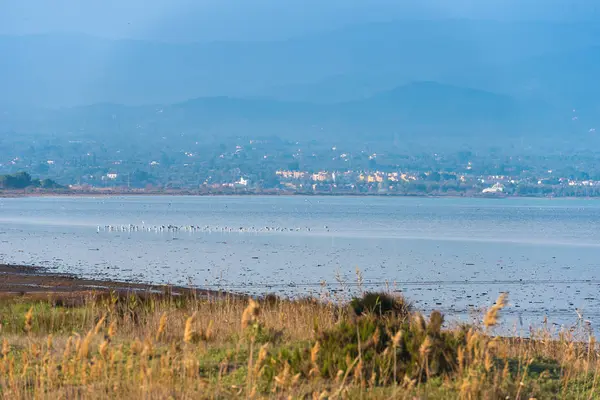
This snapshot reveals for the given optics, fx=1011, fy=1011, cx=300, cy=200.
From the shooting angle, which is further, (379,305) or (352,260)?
(352,260)

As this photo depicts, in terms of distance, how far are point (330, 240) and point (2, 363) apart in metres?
59.5

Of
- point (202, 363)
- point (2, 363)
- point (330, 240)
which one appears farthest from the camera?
point (330, 240)

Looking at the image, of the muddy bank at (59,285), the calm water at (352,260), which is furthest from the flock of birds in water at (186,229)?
the muddy bank at (59,285)

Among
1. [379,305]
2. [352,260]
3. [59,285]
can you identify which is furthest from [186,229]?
[379,305]

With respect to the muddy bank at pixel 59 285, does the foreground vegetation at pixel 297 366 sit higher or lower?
higher

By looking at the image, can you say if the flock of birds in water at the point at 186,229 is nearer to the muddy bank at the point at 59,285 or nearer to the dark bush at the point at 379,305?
the muddy bank at the point at 59,285

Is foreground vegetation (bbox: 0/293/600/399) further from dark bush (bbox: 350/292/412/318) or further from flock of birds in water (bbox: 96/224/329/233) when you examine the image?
flock of birds in water (bbox: 96/224/329/233)

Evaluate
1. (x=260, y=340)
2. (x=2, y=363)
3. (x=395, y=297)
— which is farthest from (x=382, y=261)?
(x=2, y=363)

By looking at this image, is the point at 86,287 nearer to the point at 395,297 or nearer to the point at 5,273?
the point at 5,273

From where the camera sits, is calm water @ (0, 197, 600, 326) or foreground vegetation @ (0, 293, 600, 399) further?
calm water @ (0, 197, 600, 326)

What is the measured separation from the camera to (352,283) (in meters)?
36.8

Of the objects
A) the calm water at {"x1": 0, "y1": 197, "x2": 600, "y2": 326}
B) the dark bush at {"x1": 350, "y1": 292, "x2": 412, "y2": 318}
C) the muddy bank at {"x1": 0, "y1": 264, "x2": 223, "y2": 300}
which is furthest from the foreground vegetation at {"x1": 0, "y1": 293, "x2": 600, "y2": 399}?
the muddy bank at {"x1": 0, "y1": 264, "x2": 223, "y2": 300}

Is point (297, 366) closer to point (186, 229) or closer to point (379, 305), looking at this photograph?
point (379, 305)

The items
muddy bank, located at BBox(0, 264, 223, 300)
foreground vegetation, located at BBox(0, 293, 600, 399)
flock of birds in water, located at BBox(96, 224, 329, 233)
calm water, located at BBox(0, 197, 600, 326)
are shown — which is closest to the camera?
foreground vegetation, located at BBox(0, 293, 600, 399)
